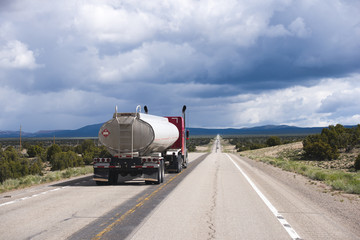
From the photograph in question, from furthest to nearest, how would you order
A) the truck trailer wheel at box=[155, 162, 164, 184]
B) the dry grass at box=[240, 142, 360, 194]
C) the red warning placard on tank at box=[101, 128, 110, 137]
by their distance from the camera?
the red warning placard on tank at box=[101, 128, 110, 137] → the truck trailer wheel at box=[155, 162, 164, 184] → the dry grass at box=[240, 142, 360, 194]

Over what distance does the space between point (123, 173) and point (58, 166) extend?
3589 cm

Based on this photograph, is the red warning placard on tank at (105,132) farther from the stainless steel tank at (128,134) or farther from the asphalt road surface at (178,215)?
the asphalt road surface at (178,215)

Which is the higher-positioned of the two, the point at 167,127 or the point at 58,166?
the point at 167,127

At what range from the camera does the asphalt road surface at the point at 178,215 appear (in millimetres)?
7668

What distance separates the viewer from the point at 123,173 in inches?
717

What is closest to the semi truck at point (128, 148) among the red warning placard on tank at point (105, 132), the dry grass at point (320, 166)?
the red warning placard on tank at point (105, 132)

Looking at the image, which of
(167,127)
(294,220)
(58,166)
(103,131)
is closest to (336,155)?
(58,166)

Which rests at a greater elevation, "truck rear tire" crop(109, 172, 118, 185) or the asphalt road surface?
"truck rear tire" crop(109, 172, 118, 185)

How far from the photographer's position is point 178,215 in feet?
31.2

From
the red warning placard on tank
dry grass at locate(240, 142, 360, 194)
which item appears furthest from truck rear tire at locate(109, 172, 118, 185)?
dry grass at locate(240, 142, 360, 194)

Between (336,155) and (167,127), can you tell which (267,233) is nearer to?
(167,127)

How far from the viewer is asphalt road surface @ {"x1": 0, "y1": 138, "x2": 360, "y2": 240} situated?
7.67 m

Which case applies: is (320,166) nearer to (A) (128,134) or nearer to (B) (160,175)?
(B) (160,175)

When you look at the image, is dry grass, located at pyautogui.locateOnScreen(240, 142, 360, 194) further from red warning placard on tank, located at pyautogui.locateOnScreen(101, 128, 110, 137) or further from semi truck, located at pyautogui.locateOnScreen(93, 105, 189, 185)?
red warning placard on tank, located at pyautogui.locateOnScreen(101, 128, 110, 137)
